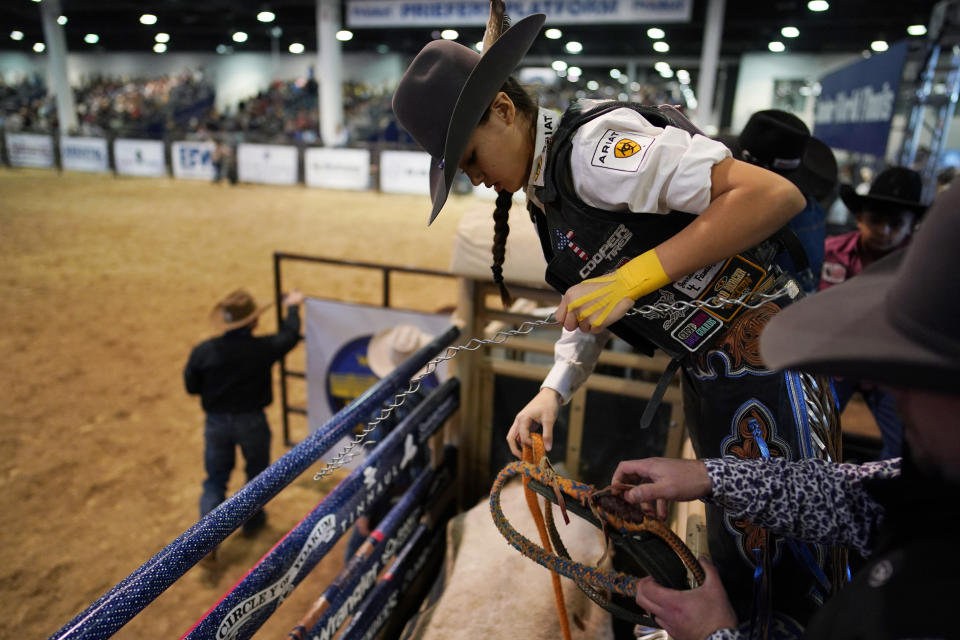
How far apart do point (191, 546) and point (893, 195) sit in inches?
126

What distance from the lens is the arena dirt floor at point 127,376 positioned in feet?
9.39

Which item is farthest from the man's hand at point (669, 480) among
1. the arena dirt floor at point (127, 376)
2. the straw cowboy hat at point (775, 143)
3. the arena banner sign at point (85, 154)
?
the arena banner sign at point (85, 154)

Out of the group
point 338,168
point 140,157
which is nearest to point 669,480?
point 338,168

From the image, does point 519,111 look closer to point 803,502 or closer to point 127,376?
point 803,502

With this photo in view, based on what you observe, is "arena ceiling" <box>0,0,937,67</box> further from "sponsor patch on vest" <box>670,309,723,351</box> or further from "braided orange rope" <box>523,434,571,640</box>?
"braided orange rope" <box>523,434,571,640</box>

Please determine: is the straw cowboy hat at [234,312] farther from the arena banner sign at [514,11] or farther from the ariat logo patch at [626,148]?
the arena banner sign at [514,11]

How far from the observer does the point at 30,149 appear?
1658 cm

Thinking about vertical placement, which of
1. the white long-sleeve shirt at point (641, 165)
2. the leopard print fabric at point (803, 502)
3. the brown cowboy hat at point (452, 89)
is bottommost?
the leopard print fabric at point (803, 502)

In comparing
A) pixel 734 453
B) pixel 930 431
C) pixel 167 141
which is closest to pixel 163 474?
pixel 734 453

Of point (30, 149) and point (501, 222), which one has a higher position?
point (501, 222)

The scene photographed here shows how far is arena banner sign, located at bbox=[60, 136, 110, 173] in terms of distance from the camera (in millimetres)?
16047

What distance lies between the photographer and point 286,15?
60.5 ft

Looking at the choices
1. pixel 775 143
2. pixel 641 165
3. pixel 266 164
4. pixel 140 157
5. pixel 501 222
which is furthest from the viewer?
pixel 140 157

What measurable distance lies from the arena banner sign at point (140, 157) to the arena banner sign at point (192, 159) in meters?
0.38
